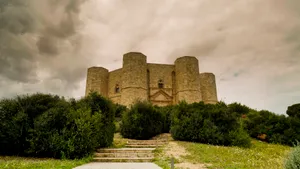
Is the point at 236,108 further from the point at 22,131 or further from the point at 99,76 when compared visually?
the point at 99,76

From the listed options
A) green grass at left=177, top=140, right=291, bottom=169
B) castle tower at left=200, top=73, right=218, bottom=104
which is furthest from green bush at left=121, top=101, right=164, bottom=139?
castle tower at left=200, top=73, right=218, bottom=104

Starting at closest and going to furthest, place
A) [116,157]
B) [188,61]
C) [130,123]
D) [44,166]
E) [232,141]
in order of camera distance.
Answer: [44,166] < [116,157] < [232,141] < [130,123] < [188,61]

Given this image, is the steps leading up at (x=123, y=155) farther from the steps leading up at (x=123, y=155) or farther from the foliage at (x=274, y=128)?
the foliage at (x=274, y=128)

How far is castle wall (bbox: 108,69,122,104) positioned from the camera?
32.9 m

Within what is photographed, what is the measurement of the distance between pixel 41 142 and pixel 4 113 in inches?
67.8

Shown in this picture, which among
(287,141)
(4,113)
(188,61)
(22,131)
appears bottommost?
(287,141)

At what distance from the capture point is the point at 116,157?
6.62m

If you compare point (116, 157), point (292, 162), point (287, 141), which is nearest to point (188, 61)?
point (287, 141)

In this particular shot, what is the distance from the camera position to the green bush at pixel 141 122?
37.6 ft

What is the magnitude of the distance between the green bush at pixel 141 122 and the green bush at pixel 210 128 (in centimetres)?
175

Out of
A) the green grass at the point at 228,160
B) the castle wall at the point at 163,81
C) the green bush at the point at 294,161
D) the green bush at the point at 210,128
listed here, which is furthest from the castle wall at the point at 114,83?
the green bush at the point at 294,161

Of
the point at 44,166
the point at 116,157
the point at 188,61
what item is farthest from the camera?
the point at 188,61

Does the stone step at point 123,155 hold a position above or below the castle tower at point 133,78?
below

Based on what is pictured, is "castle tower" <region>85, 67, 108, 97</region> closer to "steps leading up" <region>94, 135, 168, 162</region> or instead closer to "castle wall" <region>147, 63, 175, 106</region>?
"castle wall" <region>147, 63, 175, 106</region>
